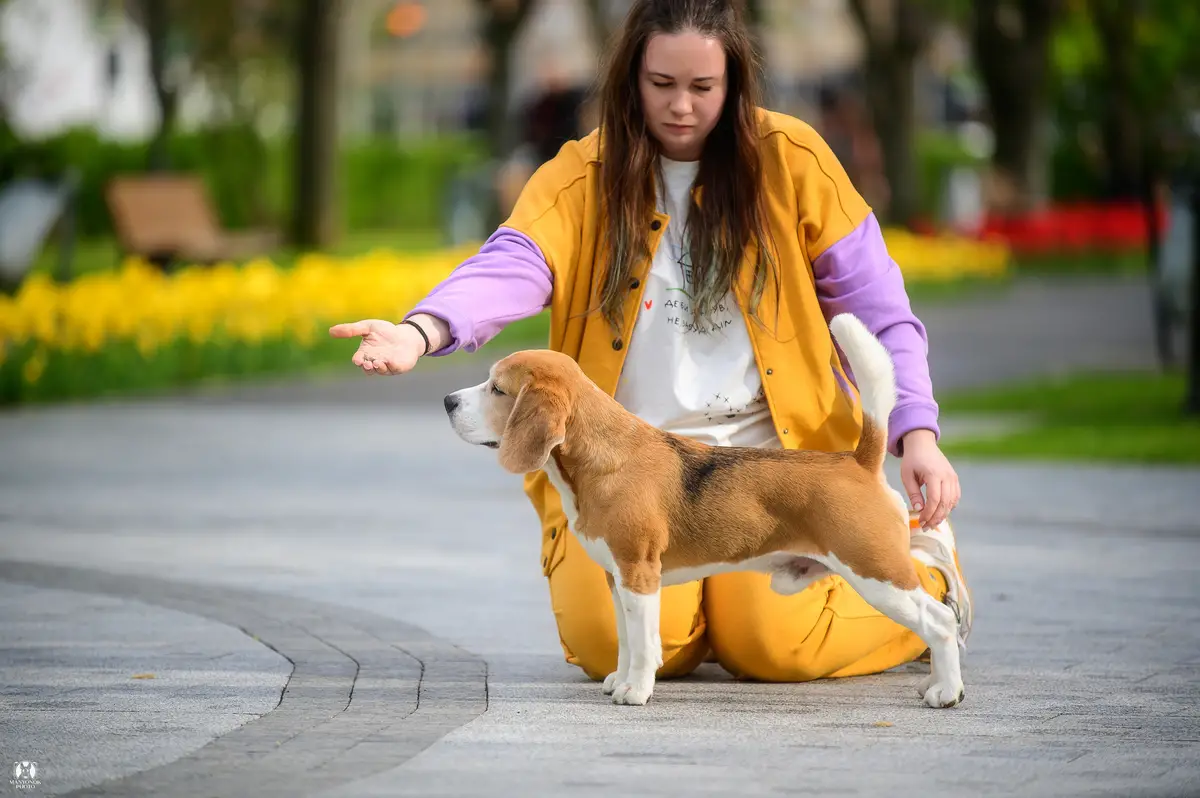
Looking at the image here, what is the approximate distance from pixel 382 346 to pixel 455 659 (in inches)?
54.8

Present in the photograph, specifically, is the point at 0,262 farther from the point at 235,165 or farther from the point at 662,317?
the point at 235,165

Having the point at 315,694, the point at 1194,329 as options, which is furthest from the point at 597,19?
the point at 315,694

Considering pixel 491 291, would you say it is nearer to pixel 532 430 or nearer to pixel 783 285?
pixel 532 430

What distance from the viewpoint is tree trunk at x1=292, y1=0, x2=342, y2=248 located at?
2284cm

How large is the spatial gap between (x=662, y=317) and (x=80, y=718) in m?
1.80

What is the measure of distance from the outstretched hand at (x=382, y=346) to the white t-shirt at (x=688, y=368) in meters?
0.82

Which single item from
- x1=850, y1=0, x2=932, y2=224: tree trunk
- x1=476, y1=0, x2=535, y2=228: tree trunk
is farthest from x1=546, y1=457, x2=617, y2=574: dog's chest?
x1=850, y1=0, x2=932, y2=224: tree trunk

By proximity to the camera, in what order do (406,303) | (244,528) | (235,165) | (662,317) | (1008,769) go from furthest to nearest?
(235,165) → (406,303) → (244,528) → (662,317) → (1008,769)

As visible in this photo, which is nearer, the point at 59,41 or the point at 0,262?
the point at 0,262

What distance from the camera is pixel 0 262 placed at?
14789 millimetres

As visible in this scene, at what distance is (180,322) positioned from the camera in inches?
547

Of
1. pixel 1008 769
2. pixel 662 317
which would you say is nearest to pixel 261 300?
pixel 662 317

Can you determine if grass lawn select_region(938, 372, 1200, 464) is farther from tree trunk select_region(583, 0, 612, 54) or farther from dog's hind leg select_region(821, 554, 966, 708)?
tree trunk select_region(583, 0, 612, 54)

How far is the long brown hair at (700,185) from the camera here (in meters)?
5.26
